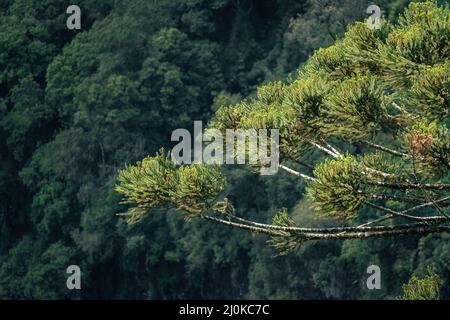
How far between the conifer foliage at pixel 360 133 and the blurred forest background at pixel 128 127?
778 inches

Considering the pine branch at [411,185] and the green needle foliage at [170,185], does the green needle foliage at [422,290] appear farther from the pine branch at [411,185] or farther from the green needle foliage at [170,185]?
the green needle foliage at [170,185]

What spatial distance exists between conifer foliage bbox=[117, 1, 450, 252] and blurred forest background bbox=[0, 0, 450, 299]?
19.8 meters

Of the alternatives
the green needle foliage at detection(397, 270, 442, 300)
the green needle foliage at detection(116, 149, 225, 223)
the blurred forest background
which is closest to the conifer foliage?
the green needle foliage at detection(116, 149, 225, 223)

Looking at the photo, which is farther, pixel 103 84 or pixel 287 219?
pixel 103 84

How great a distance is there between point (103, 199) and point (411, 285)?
884 inches

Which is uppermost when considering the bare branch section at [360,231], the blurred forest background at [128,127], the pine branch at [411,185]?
the blurred forest background at [128,127]

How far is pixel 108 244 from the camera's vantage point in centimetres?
3388

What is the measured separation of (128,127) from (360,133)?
24.4m

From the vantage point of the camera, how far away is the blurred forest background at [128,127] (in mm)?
32219

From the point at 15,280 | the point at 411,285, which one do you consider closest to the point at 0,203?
the point at 15,280

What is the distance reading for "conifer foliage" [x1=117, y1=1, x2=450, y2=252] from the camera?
9.79 m

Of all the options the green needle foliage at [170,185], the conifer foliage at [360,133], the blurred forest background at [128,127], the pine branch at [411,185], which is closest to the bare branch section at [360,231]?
the conifer foliage at [360,133]

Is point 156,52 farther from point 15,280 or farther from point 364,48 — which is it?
point 364,48

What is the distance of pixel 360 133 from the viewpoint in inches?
408
